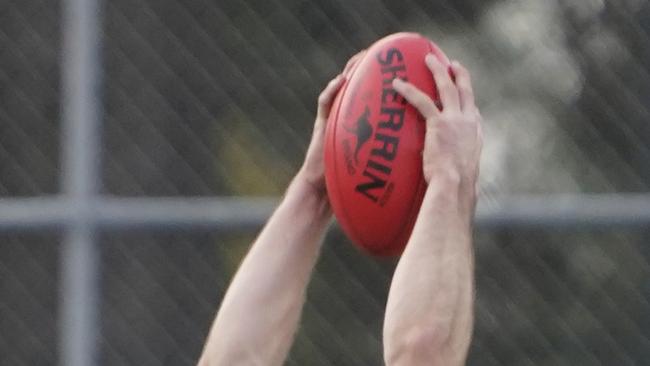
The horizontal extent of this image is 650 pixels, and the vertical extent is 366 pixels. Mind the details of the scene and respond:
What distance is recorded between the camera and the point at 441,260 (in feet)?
9.27

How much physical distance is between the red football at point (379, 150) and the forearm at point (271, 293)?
89 millimetres

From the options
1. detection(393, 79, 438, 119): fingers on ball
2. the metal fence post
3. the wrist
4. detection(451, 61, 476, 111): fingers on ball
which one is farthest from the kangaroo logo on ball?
the metal fence post

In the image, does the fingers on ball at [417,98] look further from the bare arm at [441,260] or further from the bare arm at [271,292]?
the bare arm at [271,292]

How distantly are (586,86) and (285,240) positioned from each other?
193 centimetres

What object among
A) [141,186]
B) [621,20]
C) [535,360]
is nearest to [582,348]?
[535,360]

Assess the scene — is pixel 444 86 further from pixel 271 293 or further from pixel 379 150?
pixel 271 293

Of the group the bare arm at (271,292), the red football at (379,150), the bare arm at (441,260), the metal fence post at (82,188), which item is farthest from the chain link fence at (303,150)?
the bare arm at (441,260)

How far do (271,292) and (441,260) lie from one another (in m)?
0.40

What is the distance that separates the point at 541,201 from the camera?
14.7ft

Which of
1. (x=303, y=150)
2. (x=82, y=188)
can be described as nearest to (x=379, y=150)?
(x=82, y=188)

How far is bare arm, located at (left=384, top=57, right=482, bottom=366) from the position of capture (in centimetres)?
275

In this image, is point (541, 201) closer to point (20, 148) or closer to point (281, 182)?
point (281, 182)

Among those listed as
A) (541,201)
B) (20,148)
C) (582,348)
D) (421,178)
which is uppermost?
(20,148)

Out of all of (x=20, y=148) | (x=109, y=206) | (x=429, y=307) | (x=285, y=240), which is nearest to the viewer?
(x=429, y=307)
